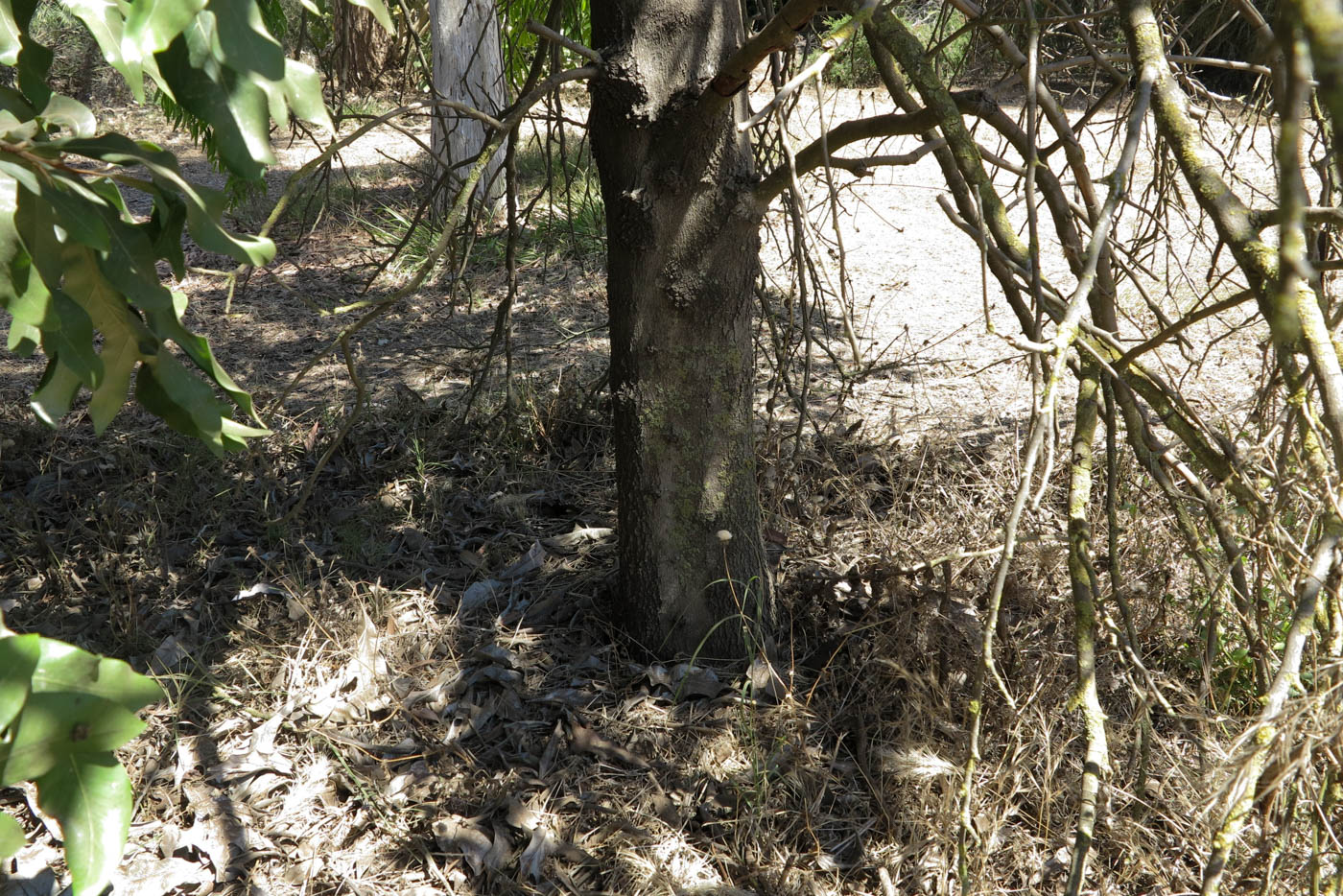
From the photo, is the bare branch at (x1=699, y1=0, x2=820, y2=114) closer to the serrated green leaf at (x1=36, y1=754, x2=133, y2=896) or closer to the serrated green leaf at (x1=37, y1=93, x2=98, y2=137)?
the serrated green leaf at (x1=37, y1=93, x2=98, y2=137)

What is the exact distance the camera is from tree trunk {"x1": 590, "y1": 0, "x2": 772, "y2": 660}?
2258mm

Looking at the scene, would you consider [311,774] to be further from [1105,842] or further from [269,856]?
[1105,842]

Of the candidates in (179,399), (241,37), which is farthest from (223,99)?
(179,399)

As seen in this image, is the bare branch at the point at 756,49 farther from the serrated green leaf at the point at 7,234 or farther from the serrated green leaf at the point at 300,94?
the serrated green leaf at the point at 7,234

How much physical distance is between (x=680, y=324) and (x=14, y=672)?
1.77 m

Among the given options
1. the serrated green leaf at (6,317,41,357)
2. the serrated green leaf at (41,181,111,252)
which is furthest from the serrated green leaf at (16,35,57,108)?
the serrated green leaf at (6,317,41,357)

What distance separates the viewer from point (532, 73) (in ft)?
8.92

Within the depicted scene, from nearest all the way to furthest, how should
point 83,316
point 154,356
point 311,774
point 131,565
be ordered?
1. point 83,316
2. point 154,356
3. point 311,774
4. point 131,565

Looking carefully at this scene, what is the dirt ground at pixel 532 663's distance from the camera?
87.1 inches

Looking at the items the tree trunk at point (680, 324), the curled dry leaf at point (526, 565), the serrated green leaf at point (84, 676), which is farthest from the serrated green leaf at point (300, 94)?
the curled dry leaf at point (526, 565)

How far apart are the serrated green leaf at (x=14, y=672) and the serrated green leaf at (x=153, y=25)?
63cm

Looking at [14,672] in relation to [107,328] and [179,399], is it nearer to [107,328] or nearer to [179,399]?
[179,399]

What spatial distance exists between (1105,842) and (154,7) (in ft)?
7.64

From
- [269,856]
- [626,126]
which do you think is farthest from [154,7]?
[269,856]
